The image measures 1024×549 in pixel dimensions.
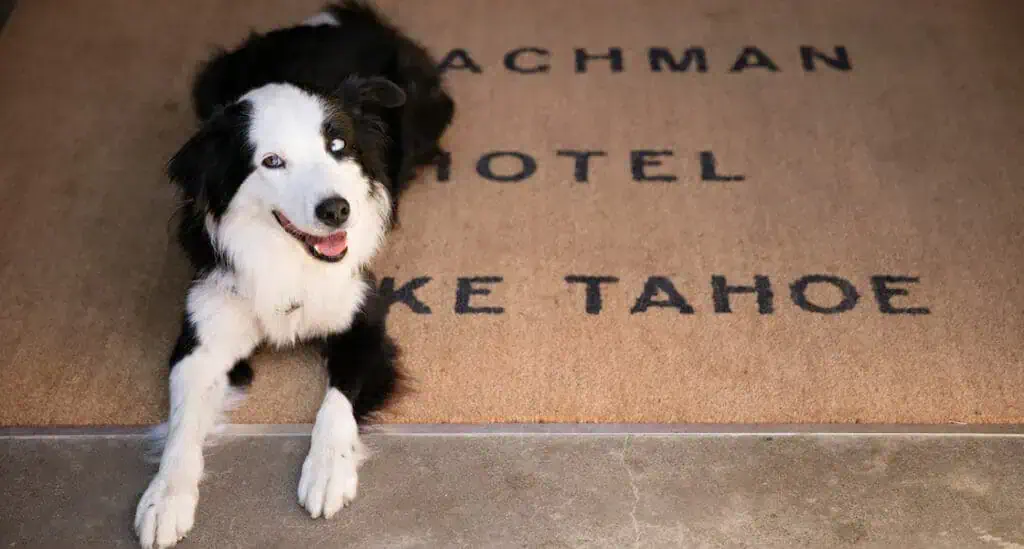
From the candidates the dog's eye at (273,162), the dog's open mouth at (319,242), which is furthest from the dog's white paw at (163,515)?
the dog's eye at (273,162)

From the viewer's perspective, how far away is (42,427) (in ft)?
6.96

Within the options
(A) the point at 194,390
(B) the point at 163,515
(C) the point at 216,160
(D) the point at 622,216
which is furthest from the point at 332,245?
(D) the point at 622,216

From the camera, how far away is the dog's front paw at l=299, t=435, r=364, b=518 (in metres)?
1.93

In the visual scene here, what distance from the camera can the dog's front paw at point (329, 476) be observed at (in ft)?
6.34

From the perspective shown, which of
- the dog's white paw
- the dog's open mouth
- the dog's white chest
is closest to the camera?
the dog's white paw

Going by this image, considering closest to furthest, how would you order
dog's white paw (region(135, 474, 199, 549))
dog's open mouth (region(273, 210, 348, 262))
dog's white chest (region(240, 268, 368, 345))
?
dog's white paw (region(135, 474, 199, 549))
dog's open mouth (region(273, 210, 348, 262))
dog's white chest (region(240, 268, 368, 345))

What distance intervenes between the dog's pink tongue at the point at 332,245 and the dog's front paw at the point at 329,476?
383 millimetres

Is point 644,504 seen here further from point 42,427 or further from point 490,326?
point 42,427

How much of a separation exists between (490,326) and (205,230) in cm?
68

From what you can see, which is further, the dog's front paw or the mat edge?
the mat edge

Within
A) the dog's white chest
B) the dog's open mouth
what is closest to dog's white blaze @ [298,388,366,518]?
the dog's white chest

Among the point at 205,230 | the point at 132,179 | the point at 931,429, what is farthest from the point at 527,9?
the point at 931,429

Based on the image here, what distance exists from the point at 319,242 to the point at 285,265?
147mm

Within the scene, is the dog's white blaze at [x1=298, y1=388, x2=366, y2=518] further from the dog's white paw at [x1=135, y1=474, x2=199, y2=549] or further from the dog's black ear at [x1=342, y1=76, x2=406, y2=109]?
the dog's black ear at [x1=342, y1=76, x2=406, y2=109]
